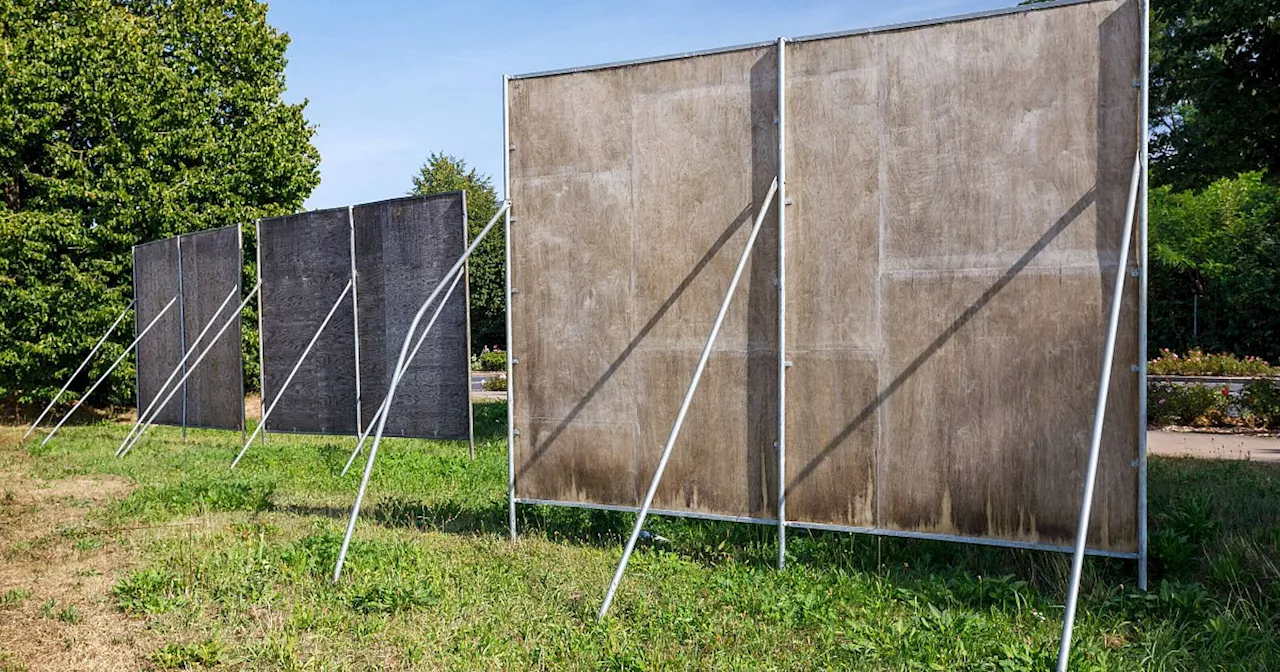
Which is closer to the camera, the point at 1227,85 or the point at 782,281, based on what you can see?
the point at 782,281

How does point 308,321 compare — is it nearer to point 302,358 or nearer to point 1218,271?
point 302,358

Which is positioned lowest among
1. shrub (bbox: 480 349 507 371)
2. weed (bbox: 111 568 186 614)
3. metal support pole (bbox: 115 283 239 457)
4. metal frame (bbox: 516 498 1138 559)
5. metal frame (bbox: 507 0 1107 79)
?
shrub (bbox: 480 349 507 371)

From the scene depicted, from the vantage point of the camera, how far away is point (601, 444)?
24.2 ft

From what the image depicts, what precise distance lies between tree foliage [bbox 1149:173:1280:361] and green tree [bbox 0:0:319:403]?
27196 mm

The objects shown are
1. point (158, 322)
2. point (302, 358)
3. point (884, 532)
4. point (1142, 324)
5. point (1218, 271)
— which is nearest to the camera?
point (1142, 324)

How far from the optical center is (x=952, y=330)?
6.23m

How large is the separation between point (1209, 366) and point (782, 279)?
2229 centimetres

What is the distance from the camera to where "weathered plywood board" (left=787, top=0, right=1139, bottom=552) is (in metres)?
5.86

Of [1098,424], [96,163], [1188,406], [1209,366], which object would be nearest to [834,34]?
[1098,424]

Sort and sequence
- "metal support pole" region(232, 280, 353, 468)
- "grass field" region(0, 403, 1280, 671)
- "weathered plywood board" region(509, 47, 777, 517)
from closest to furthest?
"grass field" region(0, 403, 1280, 671) < "weathered plywood board" region(509, 47, 777, 517) < "metal support pole" region(232, 280, 353, 468)

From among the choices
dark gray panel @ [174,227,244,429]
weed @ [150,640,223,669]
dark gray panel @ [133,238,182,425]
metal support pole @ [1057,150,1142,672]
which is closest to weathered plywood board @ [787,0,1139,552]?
metal support pole @ [1057,150,1142,672]

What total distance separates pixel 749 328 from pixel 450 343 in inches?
172

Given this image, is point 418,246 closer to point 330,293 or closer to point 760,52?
point 330,293

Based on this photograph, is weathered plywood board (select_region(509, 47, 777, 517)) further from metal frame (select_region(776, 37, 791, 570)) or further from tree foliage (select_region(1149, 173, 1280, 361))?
tree foliage (select_region(1149, 173, 1280, 361))
